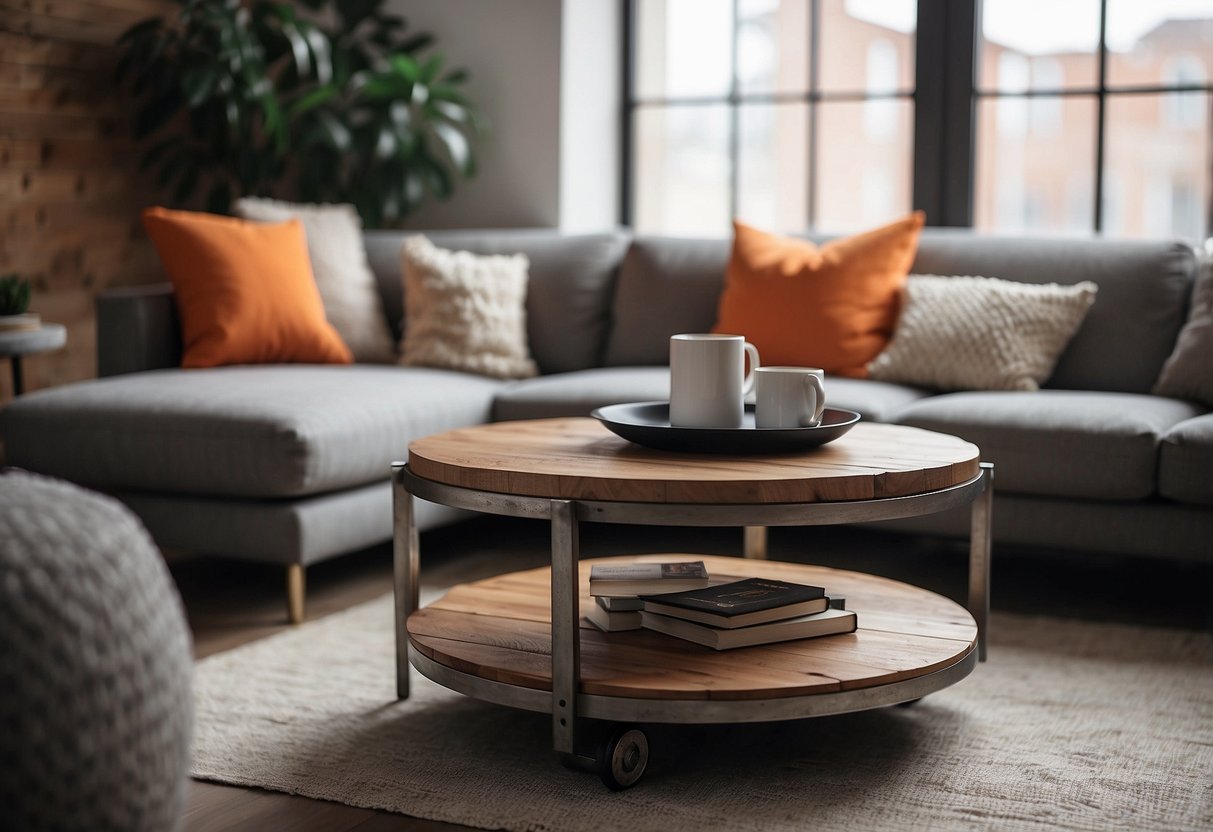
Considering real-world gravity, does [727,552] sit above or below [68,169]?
below

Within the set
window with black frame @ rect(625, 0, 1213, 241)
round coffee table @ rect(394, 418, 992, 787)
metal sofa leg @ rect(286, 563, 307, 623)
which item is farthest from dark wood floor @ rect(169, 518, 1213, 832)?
window with black frame @ rect(625, 0, 1213, 241)

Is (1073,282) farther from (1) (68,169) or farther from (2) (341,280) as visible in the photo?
(1) (68,169)

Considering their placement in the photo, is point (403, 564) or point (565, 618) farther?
point (403, 564)

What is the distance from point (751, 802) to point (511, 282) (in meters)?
2.25

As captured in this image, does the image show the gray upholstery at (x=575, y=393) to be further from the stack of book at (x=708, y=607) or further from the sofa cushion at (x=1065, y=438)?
the stack of book at (x=708, y=607)

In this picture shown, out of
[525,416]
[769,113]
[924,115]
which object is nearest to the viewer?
[525,416]

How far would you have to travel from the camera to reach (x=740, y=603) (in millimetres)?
2012

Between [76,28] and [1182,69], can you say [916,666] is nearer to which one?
[1182,69]

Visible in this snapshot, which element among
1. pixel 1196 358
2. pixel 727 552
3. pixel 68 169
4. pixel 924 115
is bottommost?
pixel 727 552

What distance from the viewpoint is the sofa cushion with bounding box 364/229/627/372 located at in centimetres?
393

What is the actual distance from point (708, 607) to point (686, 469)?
0.78ft

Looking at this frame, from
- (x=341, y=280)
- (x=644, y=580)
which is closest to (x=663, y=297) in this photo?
(x=341, y=280)

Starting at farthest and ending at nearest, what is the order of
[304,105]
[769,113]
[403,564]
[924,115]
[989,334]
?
[769,113], [304,105], [924,115], [989,334], [403,564]

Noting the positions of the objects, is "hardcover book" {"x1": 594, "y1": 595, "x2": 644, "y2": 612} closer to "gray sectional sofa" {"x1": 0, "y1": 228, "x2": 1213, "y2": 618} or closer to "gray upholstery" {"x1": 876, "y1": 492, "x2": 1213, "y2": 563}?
"gray upholstery" {"x1": 876, "y1": 492, "x2": 1213, "y2": 563}
